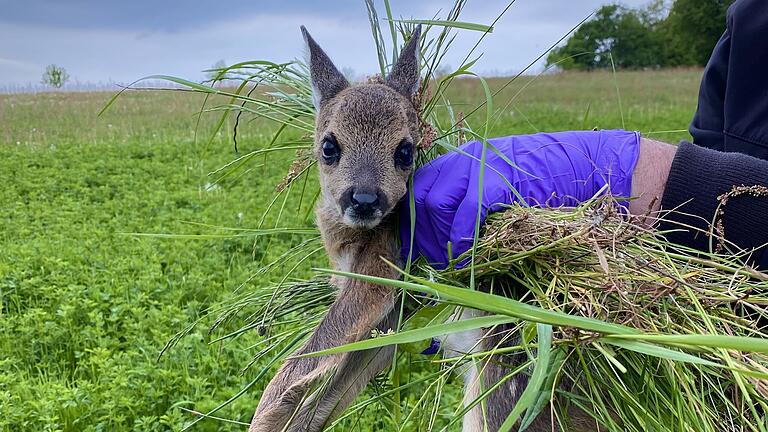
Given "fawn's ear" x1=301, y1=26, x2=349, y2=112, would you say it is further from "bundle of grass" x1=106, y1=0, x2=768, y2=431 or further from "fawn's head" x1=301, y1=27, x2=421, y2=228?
"bundle of grass" x1=106, y1=0, x2=768, y2=431

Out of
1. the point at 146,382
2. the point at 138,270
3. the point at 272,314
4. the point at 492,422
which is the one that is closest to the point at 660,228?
the point at 492,422

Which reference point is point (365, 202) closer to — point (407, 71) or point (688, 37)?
point (407, 71)

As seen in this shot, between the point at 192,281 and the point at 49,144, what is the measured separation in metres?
7.18

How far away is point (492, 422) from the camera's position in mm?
1718

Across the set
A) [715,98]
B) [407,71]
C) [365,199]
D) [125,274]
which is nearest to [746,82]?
[715,98]

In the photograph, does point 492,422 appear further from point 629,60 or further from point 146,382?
point 629,60

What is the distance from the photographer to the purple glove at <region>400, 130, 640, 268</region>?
1.69 m

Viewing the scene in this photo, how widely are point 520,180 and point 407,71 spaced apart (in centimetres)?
55

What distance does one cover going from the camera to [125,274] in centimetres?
428

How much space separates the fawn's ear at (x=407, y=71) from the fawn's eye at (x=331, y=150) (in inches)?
11.5

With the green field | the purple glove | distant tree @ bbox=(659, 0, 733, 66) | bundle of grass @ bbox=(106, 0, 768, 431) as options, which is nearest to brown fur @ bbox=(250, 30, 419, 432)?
the purple glove

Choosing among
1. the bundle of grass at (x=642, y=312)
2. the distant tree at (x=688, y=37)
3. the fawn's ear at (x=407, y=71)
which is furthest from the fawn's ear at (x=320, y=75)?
the distant tree at (x=688, y=37)

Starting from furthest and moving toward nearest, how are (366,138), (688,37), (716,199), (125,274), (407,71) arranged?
(688,37) → (125,274) → (407,71) → (366,138) → (716,199)

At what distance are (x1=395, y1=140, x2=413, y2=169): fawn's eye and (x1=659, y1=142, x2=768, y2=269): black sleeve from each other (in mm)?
741
